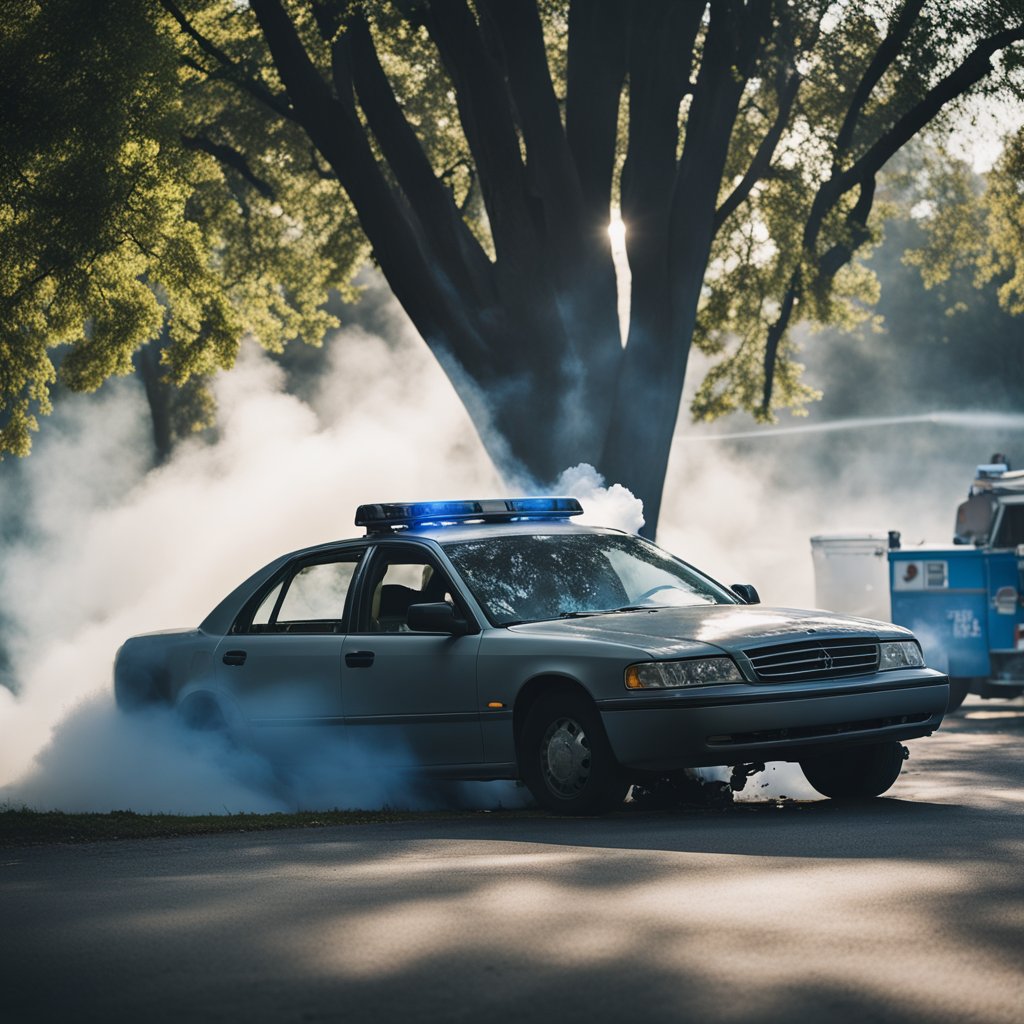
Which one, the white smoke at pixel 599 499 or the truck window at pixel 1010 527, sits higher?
the white smoke at pixel 599 499

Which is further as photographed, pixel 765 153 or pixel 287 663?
pixel 765 153

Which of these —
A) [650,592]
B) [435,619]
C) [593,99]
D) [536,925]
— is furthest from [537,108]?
[536,925]

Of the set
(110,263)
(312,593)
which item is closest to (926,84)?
(110,263)

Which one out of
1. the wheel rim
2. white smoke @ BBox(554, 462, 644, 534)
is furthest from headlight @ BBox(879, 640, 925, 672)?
white smoke @ BBox(554, 462, 644, 534)

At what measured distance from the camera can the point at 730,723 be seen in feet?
29.3

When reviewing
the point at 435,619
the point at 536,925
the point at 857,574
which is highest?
the point at 857,574

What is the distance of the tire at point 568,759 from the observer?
9094 mm

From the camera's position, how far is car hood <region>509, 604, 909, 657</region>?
9.11m

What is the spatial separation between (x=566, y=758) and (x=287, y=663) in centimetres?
202

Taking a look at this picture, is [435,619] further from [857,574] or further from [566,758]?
[857,574]

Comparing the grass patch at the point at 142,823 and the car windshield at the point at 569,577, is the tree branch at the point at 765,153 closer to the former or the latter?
the car windshield at the point at 569,577

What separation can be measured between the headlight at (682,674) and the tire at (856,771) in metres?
1.13

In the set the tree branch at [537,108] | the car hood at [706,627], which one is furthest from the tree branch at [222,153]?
the car hood at [706,627]

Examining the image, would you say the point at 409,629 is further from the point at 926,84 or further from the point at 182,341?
the point at 182,341
